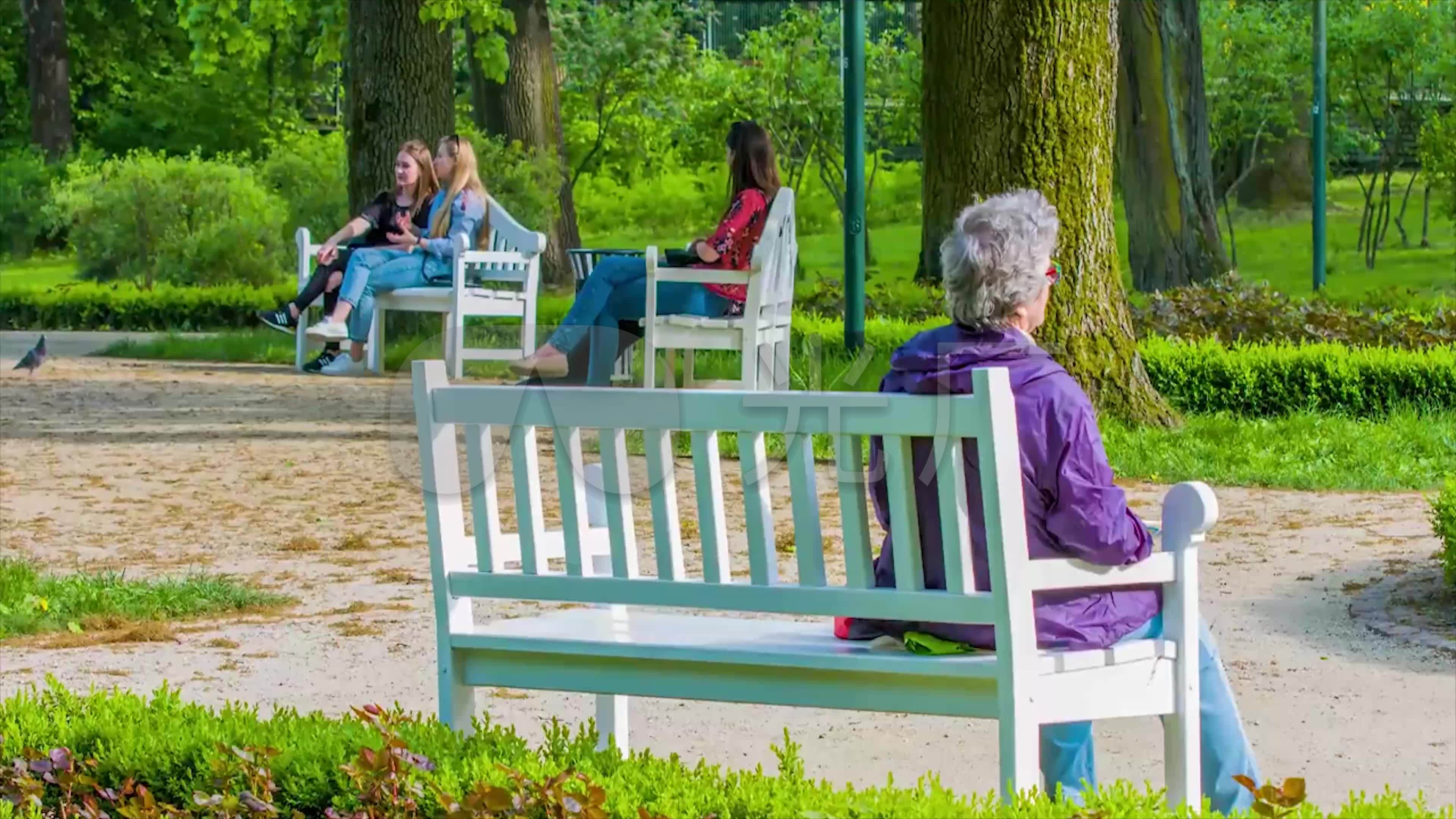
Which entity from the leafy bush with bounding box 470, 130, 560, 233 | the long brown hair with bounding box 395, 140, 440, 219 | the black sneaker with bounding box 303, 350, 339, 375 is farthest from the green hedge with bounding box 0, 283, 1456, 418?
the leafy bush with bounding box 470, 130, 560, 233

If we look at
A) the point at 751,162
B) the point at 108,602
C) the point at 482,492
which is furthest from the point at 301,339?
the point at 482,492

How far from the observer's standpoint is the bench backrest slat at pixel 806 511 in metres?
3.66

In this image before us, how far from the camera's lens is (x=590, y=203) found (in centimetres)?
3681

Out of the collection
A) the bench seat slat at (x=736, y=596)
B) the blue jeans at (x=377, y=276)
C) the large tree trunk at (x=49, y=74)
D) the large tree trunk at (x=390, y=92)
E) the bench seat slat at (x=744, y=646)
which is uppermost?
the large tree trunk at (x=49, y=74)

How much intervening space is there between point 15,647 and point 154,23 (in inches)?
Result: 1587

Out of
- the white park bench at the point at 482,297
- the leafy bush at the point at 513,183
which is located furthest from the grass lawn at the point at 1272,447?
the leafy bush at the point at 513,183

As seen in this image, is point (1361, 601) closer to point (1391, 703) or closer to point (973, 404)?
point (1391, 703)

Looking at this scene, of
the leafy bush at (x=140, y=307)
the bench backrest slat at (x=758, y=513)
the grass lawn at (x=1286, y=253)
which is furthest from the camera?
the grass lawn at (x=1286, y=253)

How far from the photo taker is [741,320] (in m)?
10.2

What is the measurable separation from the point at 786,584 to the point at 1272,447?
6444 mm

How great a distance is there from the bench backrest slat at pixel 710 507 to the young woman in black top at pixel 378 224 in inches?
390

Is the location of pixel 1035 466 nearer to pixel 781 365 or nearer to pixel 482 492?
pixel 482 492

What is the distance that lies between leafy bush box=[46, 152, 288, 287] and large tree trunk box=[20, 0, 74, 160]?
16.6 meters

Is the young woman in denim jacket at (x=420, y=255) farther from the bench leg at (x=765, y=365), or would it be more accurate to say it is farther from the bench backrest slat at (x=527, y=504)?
the bench backrest slat at (x=527, y=504)
